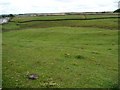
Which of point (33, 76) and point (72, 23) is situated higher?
point (33, 76)

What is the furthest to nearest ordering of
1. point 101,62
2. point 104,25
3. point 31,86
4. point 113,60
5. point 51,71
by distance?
point 104,25
point 113,60
point 101,62
point 51,71
point 31,86

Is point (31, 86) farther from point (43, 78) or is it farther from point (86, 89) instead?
point (86, 89)

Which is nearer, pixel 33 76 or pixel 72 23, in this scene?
pixel 33 76

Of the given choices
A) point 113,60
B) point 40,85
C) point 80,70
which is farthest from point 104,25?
point 40,85

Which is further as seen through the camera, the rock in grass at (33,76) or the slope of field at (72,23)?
the slope of field at (72,23)

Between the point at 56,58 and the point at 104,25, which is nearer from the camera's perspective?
the point at 56,58

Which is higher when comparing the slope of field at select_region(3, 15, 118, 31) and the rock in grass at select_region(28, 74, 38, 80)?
the rock in grass at select_region(28, 74, 38, 80)

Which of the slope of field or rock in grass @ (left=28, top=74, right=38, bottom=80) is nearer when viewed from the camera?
rock in grass @ (left=28, top=74, right=38, bottom=80)

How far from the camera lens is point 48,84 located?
1841 cm

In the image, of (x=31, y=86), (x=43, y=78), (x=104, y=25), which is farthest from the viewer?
(x=104, y=25)

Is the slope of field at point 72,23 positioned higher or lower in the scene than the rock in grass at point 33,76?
lower

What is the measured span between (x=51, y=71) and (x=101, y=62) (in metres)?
→ 7.05

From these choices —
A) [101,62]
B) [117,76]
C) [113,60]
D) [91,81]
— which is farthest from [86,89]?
[113,60]

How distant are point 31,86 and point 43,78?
190cm
